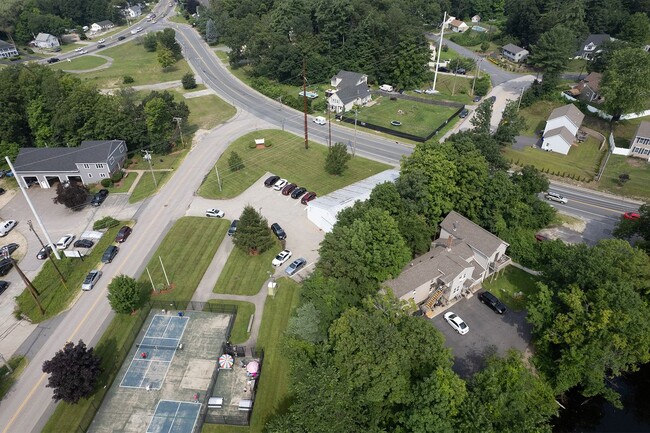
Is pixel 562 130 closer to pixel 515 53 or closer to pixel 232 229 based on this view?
pixel 515 53

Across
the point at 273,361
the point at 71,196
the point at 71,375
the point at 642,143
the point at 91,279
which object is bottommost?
the point at 273,361

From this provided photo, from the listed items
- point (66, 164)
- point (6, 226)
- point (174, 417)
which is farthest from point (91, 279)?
point (66, 164)

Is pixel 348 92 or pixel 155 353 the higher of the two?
pixel 348 92

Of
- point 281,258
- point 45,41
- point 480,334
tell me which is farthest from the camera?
point 45,41

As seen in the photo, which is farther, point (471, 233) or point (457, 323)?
point (471, 233)

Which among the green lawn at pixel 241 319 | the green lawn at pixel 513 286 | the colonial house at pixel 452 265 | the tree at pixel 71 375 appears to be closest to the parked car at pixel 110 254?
the green lawn at pixel 241 319

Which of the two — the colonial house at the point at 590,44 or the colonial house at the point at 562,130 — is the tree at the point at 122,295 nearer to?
the colonial house at the point at 562,130

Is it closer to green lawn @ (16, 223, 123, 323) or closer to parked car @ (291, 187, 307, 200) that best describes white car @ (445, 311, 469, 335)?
parked car @ (291, 187, 307, 200)
